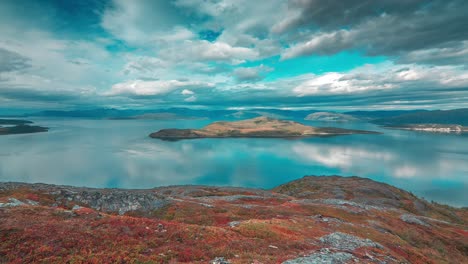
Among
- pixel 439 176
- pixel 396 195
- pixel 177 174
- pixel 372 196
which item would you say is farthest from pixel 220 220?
pixel 439 176

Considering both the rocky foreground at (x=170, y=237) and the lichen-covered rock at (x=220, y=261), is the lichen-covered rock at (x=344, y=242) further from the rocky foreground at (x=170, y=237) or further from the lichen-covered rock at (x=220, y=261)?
the lichen-covered rock at (x=220, y=261)

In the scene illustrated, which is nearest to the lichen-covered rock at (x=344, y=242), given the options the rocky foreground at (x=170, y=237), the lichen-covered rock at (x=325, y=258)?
the rocky foreground at (x=170, y=237)

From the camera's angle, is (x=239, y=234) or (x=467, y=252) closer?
(x=239, y=234)

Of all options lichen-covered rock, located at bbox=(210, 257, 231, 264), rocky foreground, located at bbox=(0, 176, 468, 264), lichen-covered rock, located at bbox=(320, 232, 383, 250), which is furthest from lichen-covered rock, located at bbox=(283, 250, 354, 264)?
lichen-covered rock, located at bbox=(320, 232, 383, 250)

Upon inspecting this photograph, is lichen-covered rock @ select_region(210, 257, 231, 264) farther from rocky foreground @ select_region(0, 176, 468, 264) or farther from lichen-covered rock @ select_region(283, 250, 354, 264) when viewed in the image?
lichen-covered rock @ select_region(283, 250, 354, 264)

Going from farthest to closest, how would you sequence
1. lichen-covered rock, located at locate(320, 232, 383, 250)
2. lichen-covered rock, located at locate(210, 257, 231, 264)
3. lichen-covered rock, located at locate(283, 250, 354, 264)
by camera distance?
lichen-covered rock, located at locate(320, 232, 383, 250)
lichen-covered rock, located at locate(283, 250, 354, 264)
lichen-covered rock, located at locate(210, 257, 231, 264)

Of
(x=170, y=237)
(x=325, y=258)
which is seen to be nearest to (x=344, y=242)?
(x=325, y=258)

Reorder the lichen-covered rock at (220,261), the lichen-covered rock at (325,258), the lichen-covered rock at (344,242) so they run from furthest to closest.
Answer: the lichen-covered rock at (344,242) < the lichen-covered rock at (325,258) < the lichen-covered rock at (220,261)

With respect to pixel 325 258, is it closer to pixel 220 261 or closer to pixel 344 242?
pixel 220 261

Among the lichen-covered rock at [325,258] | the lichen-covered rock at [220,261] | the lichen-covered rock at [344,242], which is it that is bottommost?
the lichen-covered rock at [344,242]

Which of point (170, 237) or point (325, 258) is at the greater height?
point (170, 237)

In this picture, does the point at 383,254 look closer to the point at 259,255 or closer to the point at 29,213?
the point at 259,255
